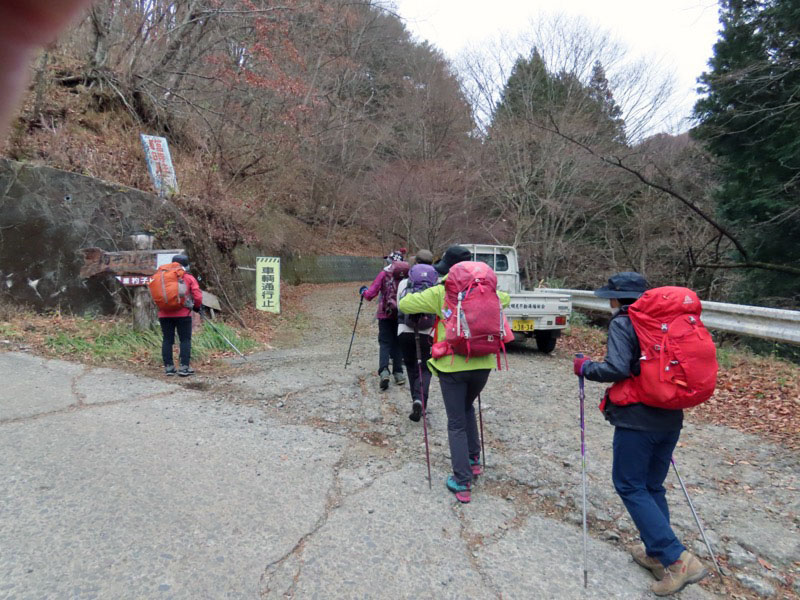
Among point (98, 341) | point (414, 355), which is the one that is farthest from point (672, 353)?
point (98, 341)

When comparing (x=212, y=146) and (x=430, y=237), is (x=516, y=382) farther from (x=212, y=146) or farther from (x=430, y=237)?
(x=430, y=237)

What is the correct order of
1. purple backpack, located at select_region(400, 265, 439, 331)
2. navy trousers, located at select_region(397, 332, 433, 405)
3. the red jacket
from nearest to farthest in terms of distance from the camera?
purple backpack, located at select_region(400, 265, 439, 331) → navy trousers, located at select_region(397, 332, 433, 405) → the red jacket

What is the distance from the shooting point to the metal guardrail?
5.99 metres

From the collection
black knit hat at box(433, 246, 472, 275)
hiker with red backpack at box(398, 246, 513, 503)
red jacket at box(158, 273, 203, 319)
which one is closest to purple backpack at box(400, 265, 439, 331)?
black knit hat at box(433, 246, 472, 275)

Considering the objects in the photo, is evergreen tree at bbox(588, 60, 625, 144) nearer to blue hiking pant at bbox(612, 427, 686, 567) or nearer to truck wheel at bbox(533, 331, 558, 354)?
truck wheel at bbox(533, 331, 558, 354)

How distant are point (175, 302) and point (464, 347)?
14.7ft

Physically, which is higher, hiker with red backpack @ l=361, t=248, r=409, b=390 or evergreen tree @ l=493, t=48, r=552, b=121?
evergreen tree @ l=493, t=48, r=552, b=121

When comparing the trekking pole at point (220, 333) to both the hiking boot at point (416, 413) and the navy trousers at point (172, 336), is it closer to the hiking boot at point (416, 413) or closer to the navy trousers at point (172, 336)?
the navy trousers at point (172, 336)

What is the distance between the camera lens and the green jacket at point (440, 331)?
137 inches

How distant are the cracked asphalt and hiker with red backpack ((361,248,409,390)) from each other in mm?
839

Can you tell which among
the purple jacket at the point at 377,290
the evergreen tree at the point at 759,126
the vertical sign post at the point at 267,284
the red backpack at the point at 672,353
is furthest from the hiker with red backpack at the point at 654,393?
the vertical sign post at the point at 267,284

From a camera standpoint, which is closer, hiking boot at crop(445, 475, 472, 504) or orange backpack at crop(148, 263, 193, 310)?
hiking boot at crop(445, 475, 472, 504)

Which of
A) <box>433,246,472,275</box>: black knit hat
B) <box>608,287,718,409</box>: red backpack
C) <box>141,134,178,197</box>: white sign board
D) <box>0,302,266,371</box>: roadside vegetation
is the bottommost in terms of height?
<box>0,302,266,371</box>: roadside vegetation

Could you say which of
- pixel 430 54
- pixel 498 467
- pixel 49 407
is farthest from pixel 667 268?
pixel 430 54
